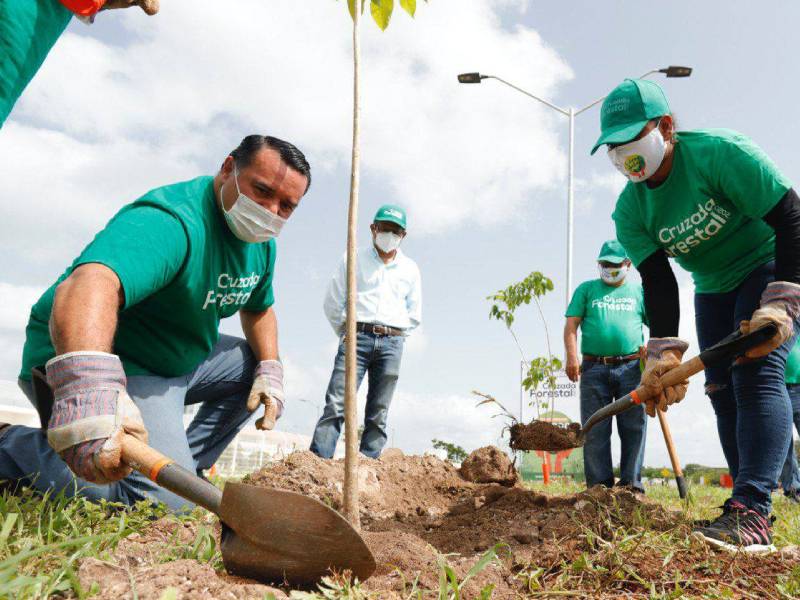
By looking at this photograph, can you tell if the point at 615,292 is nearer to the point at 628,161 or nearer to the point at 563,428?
the point at 563,428

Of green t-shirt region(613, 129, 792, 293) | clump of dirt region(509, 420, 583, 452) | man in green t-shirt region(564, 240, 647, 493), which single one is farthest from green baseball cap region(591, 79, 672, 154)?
man in green t-shirt region(564, 240, 647, 493)

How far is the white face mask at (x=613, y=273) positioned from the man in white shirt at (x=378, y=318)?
1693 mm

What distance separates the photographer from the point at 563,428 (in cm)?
417

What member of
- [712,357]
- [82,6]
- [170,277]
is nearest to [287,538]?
[170,277]

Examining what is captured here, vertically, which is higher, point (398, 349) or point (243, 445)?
point (398, 349)

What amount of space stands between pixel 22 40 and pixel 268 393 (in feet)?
6.15

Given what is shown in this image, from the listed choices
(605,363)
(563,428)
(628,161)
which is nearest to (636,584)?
(628,161)

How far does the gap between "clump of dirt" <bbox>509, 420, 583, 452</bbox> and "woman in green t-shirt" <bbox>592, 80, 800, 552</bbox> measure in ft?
3.13

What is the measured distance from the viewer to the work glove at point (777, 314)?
256 centimetres

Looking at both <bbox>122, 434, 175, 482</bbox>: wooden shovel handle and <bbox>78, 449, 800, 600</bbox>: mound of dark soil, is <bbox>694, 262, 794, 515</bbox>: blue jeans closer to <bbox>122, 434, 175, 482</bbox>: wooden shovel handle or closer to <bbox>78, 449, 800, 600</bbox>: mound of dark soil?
<bbox>78, 449, 800, 600</bbox>: mound of dark soil

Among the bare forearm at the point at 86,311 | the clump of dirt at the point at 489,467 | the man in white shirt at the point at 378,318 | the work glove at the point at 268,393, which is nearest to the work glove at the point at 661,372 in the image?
the clump of dirt at the point at 489,467

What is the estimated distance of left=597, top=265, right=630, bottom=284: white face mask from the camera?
5496 mm

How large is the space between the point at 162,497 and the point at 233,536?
46.1 inches

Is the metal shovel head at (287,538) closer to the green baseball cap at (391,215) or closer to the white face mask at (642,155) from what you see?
the white face mask at (642,155)
